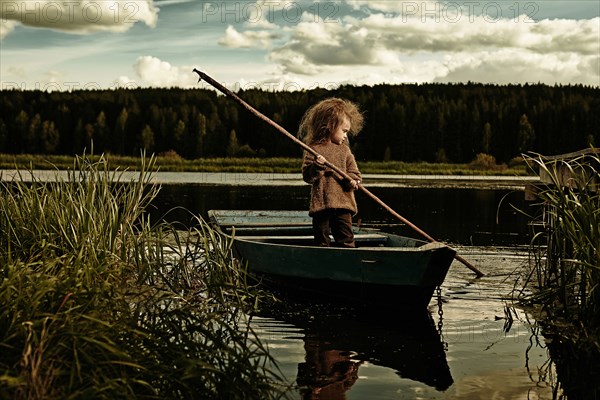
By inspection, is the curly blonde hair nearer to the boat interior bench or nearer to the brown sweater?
the brown sweater

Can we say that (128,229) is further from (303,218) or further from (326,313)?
(303,218)

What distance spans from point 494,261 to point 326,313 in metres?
4.13

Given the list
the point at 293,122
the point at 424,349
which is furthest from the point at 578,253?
the point at 293,122

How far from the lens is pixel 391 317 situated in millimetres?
7441

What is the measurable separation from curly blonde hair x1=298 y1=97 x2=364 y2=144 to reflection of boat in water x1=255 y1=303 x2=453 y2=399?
5.06 feet

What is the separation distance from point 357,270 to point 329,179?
2.90ft

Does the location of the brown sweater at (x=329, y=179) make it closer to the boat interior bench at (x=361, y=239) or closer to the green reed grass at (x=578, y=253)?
the boat interior bench at (x=361, y=239)

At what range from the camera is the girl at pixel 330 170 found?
308 inches

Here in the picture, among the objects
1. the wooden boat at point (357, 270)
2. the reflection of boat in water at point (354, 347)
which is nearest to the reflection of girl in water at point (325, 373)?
the reflection of boat in water at point (354, 347)

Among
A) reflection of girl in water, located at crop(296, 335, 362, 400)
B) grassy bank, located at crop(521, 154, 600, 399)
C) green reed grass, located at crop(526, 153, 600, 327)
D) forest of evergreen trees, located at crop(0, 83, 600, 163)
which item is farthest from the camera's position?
forest of evergreen trees, located at crop(0, 83, 600, 163)

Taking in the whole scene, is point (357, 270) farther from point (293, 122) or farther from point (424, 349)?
point (293, 122)

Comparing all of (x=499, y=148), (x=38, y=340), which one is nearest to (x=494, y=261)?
(x=38, y=340)

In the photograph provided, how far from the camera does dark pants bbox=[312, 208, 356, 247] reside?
802 centimetres

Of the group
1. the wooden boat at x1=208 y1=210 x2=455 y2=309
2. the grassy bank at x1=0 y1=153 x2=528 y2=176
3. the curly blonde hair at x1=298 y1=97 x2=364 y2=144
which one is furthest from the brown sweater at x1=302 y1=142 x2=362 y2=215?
the grassy bank at x1=0 y1=153 x2=528 y2=176
